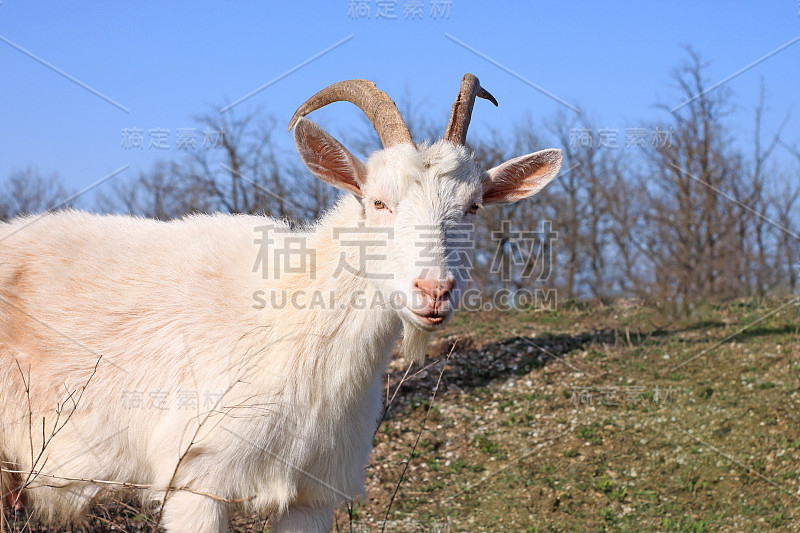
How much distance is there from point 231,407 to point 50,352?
4.84 feet

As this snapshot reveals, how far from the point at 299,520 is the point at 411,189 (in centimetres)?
205

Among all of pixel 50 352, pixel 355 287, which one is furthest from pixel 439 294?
pixel 50 352

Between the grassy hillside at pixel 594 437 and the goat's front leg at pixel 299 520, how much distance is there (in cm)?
56

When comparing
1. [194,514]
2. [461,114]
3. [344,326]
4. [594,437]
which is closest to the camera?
[194,514]

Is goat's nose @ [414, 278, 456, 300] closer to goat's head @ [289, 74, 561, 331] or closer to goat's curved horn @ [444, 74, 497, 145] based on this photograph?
goat's head @ [289, 74, 561, 331]

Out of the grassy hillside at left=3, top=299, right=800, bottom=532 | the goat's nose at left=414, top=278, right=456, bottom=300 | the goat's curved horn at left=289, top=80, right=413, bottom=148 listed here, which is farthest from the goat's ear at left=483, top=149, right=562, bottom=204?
the grassy hillside at left=3, top=299, right=800, bottom=532

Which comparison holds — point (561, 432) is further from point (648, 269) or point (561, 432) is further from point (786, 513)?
point (648, 269)

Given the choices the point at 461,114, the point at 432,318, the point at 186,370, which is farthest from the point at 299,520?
the point at 461,114

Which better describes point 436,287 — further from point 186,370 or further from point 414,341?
point 186,370

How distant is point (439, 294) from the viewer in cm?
325

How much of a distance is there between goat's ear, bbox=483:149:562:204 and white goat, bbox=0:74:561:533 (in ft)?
0.04

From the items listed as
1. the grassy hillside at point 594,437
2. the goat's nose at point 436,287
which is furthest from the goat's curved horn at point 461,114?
the grassy hillside at point 594,437

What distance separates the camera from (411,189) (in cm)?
366

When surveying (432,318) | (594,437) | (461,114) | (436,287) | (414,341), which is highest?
(461,114)
